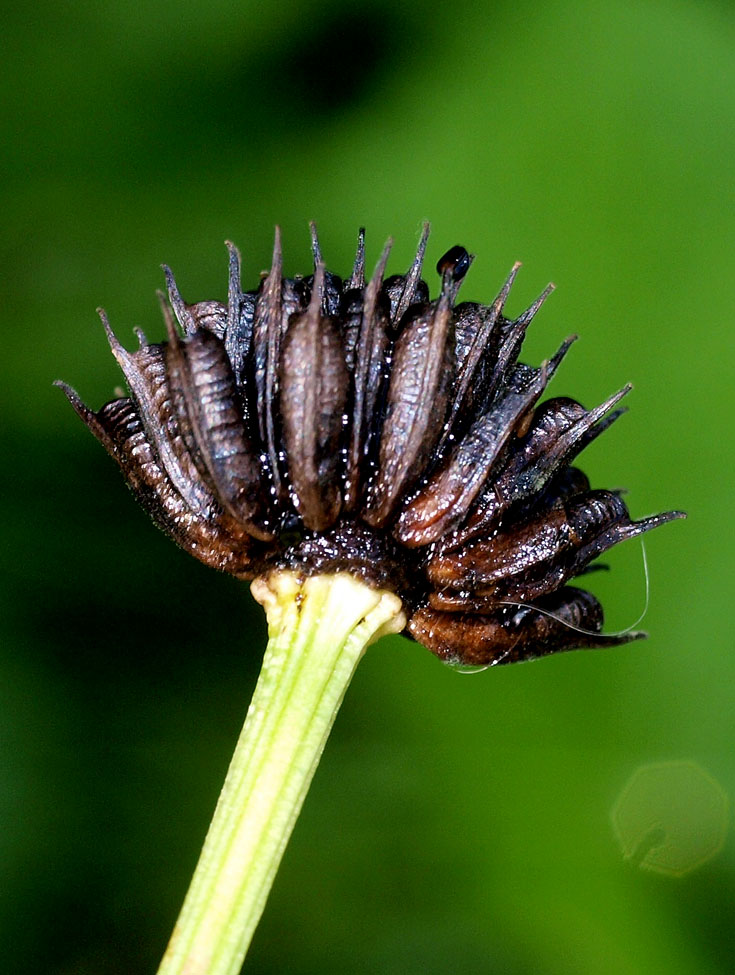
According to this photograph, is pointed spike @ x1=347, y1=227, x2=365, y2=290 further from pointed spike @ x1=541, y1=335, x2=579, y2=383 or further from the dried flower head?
pointed spike @ x1=541, y1=335, x2=579, y2=383

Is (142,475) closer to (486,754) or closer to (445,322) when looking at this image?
(445,322)

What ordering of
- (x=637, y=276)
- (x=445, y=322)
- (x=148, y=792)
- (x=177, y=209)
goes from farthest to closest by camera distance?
(x=177, y=209)
(x=637, y=276)
(x=148, y=792)
(x=445, y=322)

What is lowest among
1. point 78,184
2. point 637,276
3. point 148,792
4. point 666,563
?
point 148,792

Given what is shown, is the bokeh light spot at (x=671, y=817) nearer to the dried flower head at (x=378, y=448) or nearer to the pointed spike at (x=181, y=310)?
the dried flower head at (x=378, y=448)

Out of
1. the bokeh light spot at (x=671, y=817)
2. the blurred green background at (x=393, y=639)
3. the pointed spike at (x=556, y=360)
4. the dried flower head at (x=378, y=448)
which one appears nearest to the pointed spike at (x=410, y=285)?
the dried flower head at (x=378, y=448)

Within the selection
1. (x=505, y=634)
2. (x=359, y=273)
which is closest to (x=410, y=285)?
(x=359, y=273)

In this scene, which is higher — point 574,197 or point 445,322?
point 574,197

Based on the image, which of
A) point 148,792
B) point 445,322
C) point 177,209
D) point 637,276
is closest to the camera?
point 445,322

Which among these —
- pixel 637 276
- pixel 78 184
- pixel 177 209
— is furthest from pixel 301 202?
pixel 637 276
